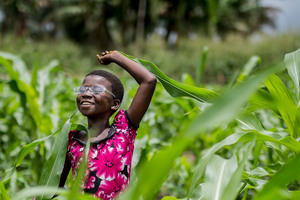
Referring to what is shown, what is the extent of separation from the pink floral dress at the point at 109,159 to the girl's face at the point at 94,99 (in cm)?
5

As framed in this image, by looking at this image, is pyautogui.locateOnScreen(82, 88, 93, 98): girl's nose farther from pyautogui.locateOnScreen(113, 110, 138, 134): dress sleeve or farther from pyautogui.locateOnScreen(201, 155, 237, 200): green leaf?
pyautogui.locateOnScreen(201, 155, 237, 200): green leaf

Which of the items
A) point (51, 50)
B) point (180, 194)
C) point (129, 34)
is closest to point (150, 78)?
point (180, 194)

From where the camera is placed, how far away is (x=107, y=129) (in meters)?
0.87

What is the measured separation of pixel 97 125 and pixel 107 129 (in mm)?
30

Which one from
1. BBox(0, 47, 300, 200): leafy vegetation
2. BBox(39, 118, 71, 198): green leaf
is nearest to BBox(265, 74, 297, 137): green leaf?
BBox(0, 47, 300, 200): leafy vegetation

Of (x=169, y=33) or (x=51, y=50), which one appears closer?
(x=51, y=50)

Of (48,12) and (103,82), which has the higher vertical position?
(48,12)

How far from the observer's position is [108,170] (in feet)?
2.62

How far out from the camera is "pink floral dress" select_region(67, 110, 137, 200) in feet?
2.61

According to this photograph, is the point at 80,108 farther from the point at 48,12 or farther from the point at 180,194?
the point at 48,12

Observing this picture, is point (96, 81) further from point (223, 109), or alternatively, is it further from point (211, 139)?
point (211, 139)

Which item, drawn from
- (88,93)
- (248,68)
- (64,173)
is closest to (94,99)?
(88,93)

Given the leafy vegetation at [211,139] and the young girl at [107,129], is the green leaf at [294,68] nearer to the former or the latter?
the leafy vegetation at [211,139]

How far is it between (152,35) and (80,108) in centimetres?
1691
